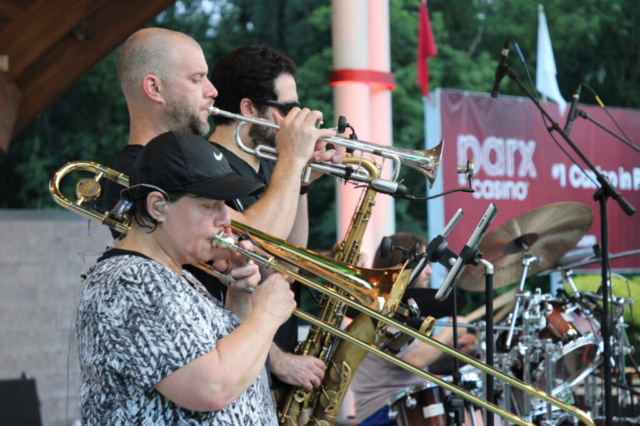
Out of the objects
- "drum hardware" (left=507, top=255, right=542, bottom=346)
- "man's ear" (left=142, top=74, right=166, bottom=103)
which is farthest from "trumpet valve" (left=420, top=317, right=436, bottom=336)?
"drum hardware" (left=507, top=255, right=542, bottom=346)

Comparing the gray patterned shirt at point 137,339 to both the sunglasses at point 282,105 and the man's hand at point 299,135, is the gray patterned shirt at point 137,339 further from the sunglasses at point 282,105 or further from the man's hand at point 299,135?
the sunglasses at point 282,105

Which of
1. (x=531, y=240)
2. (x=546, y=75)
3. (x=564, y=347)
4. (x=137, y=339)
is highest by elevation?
(x=546, y=75)

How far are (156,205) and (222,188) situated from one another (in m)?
0.17

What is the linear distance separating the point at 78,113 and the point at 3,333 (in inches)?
415

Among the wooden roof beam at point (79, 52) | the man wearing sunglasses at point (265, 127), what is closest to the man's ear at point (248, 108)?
the man wearing sunglasses at point (265, 127)

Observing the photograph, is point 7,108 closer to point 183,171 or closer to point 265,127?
point 265,127

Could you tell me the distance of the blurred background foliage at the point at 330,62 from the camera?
14383 millimetres

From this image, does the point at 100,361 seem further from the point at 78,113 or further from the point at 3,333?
the point at 78,113

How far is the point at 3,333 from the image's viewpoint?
5.27m

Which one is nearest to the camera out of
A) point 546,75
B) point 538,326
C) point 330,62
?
point 538,326

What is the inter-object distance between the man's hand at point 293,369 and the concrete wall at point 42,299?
10.2ft

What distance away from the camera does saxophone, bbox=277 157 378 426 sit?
2.88 meters

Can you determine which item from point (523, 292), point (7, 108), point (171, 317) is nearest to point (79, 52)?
point (7, 108)

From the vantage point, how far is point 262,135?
2.75m
